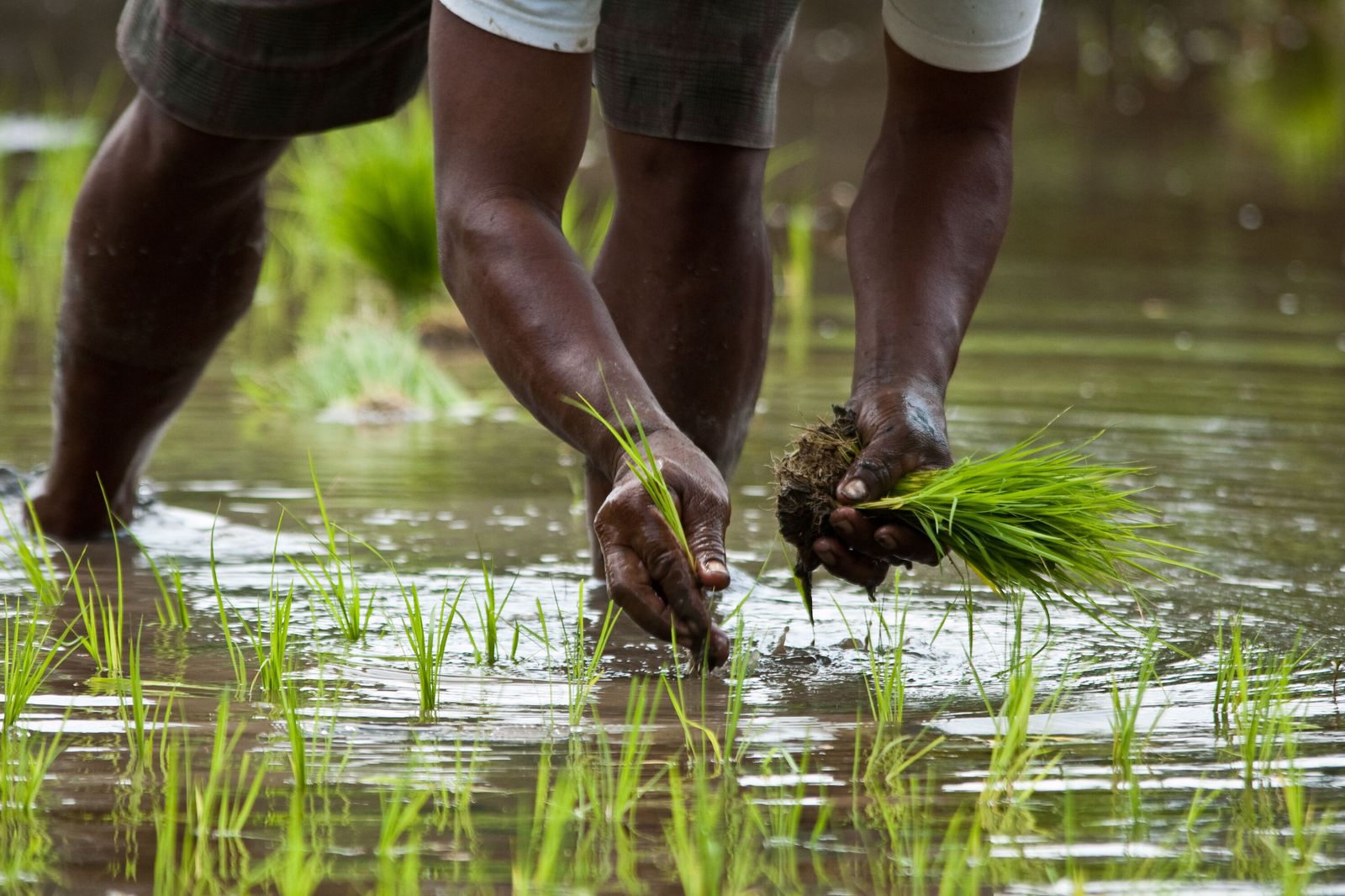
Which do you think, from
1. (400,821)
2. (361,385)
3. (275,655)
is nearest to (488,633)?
(275,655)

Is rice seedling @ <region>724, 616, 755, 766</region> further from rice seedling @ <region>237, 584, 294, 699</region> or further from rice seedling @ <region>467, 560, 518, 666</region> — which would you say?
rice seedling @ <region>237, 584, 294, 699</region>

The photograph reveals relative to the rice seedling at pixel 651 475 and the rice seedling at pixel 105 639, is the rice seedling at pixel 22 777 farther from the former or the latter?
the rice seedling at pixel 651 475

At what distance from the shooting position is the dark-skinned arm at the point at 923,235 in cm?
212

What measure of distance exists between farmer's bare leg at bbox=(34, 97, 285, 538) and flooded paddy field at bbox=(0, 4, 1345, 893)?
130mm

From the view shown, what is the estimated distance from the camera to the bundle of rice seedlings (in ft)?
6.57

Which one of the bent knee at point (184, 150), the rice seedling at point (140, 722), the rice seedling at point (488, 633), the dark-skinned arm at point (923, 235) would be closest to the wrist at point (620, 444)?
the rice seedling at point (488, 633)

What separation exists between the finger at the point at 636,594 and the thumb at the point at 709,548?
0.05 meters

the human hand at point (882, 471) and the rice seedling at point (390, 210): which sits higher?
the rice seedling at point (390, 210)

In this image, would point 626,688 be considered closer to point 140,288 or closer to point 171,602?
point 171,602

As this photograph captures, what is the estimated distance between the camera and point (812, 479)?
2.10 metres

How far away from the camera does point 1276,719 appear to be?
1.75m

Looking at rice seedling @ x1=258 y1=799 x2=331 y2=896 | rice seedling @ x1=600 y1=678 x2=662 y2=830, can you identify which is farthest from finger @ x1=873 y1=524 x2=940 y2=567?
rice seedling @ x1=258 y1=799 x2=331 y2=896

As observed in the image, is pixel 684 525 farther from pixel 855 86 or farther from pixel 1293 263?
pixel 855 86

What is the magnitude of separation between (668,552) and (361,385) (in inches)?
95.3
